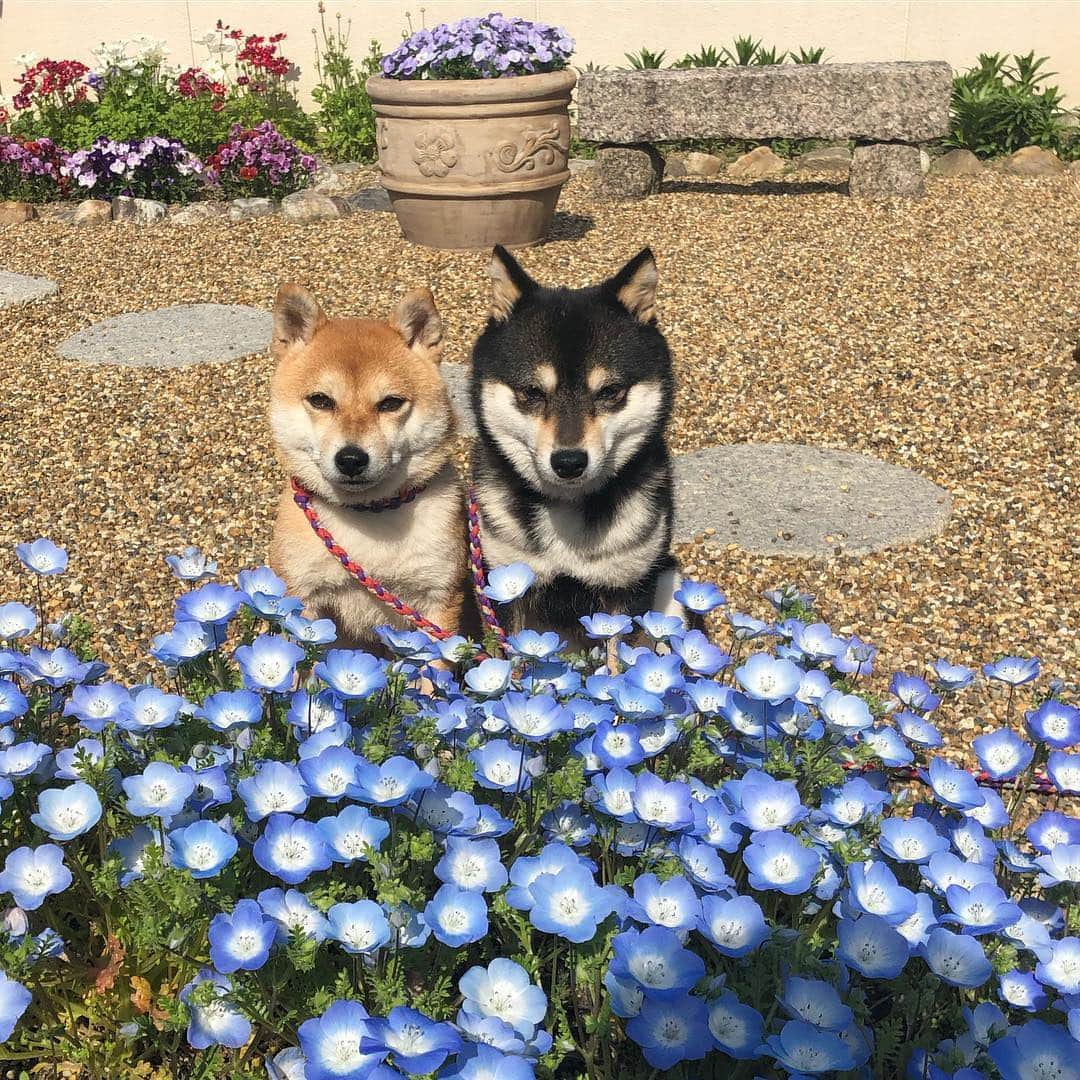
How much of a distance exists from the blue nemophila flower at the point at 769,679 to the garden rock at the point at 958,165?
34.5 feet

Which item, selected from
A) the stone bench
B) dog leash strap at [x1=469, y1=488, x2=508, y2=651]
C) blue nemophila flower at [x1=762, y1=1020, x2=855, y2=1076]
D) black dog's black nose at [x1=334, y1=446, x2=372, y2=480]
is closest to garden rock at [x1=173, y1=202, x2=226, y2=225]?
the stone bench

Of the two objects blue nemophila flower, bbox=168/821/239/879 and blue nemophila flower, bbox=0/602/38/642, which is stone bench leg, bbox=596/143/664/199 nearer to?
blue nemophila flower, bbox=0/602/38/642

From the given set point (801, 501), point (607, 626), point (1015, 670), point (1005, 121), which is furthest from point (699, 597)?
point (1005, 121)

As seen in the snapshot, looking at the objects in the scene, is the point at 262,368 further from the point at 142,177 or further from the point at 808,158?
the point at 808,158

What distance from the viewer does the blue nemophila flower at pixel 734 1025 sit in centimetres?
146

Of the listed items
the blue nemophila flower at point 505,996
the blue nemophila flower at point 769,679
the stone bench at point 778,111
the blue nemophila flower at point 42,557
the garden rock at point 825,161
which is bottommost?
the garden rock at point 825,161

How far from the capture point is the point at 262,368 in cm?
646

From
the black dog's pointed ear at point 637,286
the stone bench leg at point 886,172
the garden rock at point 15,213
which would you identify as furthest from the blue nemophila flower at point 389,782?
the garden rock at point 15,213

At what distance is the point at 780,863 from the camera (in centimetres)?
167

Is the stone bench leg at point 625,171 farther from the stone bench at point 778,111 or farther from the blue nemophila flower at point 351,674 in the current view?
the blue nemophila flower at point 351,674

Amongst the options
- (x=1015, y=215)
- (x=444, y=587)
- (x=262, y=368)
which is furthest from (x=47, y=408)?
(x=1015, y=215)

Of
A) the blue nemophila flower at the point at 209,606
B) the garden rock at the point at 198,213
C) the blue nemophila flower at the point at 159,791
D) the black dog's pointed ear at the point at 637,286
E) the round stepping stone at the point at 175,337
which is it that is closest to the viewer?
the blue nemophila flower at the point at 159,791

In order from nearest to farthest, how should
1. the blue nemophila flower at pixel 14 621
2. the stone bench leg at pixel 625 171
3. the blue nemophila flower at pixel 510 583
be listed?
the blue nemophila flower at pixel 14 621 < the blue nemophila flower at pixel 510 583 < the stone bench leg at pixel 625 171

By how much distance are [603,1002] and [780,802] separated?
1.40 ft
